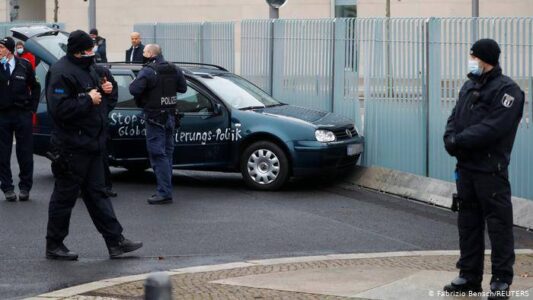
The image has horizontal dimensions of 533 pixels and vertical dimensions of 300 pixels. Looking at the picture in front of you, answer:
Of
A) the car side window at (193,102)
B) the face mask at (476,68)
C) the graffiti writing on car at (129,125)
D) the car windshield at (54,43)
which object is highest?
the car windshield at (54,43)

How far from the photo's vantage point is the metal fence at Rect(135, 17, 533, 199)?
12.0 meters

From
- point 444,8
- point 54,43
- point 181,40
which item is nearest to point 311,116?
point 54,43

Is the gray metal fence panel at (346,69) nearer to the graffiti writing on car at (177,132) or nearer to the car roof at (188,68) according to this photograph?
the car roof at (188,68)

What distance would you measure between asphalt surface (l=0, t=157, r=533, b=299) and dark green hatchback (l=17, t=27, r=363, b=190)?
1.08 ft

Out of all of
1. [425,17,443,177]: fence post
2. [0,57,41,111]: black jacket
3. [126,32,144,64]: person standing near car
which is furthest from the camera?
[126,32,144,64]: person standing near car

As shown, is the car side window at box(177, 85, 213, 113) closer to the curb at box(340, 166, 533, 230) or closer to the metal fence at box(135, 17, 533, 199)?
the curb at box(340, 166, 533, 230)

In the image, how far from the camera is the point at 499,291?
759cm

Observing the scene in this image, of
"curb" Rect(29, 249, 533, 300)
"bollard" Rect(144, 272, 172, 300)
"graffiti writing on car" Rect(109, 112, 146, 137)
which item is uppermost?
"bollard" Rect(144, 272, 172, 300)

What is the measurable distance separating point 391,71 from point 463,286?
A: 22.3 ft

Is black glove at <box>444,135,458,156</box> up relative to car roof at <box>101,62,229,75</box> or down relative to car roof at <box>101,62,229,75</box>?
down

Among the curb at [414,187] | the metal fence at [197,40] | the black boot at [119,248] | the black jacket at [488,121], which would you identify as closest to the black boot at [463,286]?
the black jacket at [488,121]

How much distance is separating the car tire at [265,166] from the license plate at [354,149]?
82 centimetres

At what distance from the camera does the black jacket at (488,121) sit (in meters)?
7.51

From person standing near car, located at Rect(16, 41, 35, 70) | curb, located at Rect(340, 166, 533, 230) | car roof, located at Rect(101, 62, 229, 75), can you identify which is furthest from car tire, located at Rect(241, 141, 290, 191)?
person standing near car, located at Rect(16, 41, 35, 70)
